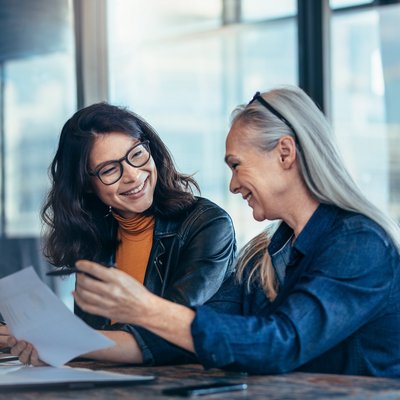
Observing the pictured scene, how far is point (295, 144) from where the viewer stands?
1.93 m

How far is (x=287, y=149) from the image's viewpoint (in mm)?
1931

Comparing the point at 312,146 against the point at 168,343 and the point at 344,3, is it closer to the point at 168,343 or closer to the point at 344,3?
the point at 168,343

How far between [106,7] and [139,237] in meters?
2.88

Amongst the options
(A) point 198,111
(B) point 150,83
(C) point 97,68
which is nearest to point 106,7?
(C) point 97,68

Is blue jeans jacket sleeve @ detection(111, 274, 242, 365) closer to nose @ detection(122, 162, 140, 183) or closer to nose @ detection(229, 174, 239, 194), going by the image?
nose @ detection(229, 174, 239, 194)

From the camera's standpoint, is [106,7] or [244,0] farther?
[244,0]

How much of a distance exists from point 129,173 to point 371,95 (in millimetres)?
4329

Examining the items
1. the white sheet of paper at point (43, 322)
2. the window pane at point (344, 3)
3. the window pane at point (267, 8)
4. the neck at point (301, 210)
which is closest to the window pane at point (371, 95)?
the window pane at point (344, 3)

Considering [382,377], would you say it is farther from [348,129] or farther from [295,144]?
[348,129]

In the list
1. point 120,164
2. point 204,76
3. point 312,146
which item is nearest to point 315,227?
point 312,146

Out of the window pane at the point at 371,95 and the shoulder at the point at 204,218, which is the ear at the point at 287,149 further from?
the window pane at the point at 371,95

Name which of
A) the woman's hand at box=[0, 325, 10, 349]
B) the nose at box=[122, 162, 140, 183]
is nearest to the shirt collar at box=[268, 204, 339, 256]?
the nose at box=[122, 162, 140, 183]

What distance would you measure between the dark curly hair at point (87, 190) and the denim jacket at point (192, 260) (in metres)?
0.06

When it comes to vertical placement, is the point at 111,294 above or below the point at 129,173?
below
